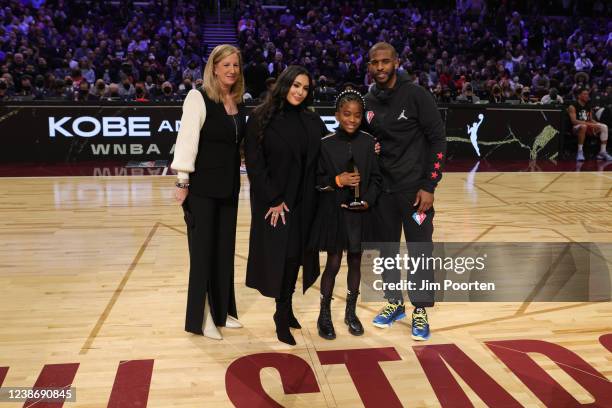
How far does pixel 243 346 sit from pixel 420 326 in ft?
3.15

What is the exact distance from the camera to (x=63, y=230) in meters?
5.76

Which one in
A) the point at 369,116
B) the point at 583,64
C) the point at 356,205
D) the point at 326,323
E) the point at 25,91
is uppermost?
the point at 583,64

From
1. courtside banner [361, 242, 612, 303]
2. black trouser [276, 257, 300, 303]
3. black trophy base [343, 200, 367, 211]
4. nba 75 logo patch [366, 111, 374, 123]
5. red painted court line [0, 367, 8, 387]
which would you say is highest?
nba 75 logo patch [366, 111, 374, 123]

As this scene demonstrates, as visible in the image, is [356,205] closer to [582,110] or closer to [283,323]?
[283,323]

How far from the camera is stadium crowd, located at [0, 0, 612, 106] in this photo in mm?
11125

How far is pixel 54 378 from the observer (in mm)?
2900

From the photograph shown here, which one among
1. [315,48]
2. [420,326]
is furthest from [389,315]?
[315,48]

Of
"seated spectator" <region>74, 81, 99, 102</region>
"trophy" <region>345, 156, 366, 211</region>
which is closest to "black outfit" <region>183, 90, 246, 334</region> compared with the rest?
"trophy" <region>345, 156, 366, 211</region>

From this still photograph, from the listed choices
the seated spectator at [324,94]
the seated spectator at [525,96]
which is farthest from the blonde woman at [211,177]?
the seated spectator at [525,96]

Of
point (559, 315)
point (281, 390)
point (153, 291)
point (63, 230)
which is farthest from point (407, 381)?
point (63, 230)

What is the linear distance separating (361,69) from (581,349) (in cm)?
1173

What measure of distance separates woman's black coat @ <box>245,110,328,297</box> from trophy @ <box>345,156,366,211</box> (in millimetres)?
178

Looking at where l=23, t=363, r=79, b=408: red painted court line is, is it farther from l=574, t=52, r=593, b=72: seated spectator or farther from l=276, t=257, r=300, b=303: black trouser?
l=574, t=52, r=593, b=72: seated spectator

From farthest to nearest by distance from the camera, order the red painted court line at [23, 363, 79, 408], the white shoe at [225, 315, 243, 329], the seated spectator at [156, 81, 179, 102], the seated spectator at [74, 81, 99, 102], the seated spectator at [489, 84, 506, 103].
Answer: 1. the seated spectator at [489, 84, 506, 103]
2. the seated spectator at [156, 81, 179, 102]
3. the seated spectator at [74, 81, 99, 102]
4. the white shoe at [225, 315, 243, 329]
5. the red painted court line at [23, 363, 79, 408]
